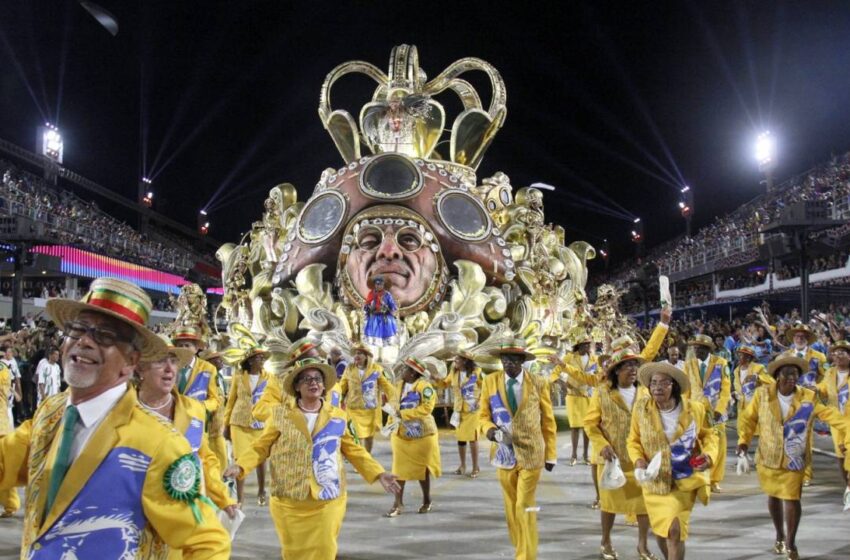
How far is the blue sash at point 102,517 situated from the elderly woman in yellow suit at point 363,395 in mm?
7927

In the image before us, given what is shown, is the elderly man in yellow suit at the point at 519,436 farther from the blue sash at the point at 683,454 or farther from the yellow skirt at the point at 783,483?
the yellow skirt at the point at 783,483

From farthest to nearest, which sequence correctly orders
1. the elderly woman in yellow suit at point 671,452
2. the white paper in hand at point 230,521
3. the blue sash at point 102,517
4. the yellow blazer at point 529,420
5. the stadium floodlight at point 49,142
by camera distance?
the stadium floodlight at point 49,142
the yellow blazer at point 529,420
the elderly woman in yellow suit at point 671,452
the white paper in hand at point 230,521
the blue sash at point 102,517

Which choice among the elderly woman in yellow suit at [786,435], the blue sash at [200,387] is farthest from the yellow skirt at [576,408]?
the blue sash at [200,387]

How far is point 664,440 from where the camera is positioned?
5.27 m

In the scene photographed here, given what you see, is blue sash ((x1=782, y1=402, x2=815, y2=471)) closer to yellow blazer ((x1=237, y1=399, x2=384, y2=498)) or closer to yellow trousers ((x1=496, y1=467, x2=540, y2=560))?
yellow trousers ((x1=496, y1=467, x2=540, y2=560))

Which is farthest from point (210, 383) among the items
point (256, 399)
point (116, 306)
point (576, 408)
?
point (576, 408)

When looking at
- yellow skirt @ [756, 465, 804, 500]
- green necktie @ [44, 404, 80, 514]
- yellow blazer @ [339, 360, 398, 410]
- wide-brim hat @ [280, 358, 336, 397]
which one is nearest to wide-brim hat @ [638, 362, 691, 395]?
yellow skirt @ [756, 465, 804, 500]

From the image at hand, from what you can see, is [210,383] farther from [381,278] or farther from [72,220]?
[72,220]

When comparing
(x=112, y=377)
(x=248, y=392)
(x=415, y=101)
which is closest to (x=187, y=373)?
(x=248, y=392)

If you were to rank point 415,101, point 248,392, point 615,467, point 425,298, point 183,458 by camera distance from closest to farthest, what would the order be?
point 183,458 → point 615,467 → point 248,392 → point 425,298 → point 415,101

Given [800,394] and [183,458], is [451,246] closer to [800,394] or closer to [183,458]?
[800,394]

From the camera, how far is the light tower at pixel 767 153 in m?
37.2

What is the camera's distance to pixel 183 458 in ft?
7.59

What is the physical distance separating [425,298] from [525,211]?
3501mm
